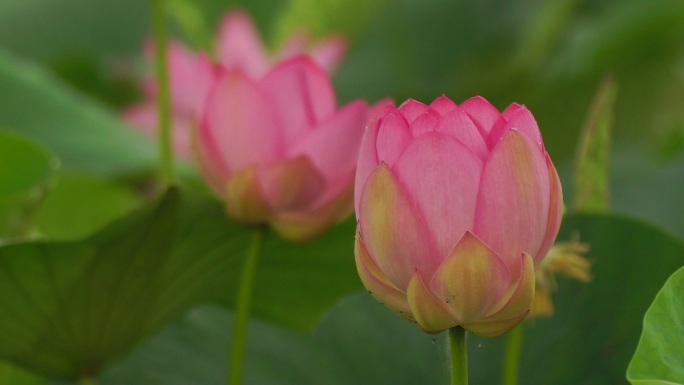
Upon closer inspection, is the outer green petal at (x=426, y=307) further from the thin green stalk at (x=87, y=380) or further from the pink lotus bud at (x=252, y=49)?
the pink lotus bud at (x=252, y=49)

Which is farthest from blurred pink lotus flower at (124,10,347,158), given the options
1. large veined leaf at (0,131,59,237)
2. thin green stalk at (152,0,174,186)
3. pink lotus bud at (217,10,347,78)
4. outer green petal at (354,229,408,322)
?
outer green petal at (354,229,408,322)

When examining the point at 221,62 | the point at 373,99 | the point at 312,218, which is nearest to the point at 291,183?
the point at 312,218

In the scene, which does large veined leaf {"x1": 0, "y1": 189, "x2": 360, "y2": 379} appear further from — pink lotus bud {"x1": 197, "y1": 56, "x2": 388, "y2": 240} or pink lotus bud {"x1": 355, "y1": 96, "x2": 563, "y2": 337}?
pink lotus bud {"x1": 355, "y1": 96, "x2": 563, "y2": 337}

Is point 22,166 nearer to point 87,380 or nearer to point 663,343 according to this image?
point 87,380

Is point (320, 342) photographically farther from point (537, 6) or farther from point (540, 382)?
point (537, 6)

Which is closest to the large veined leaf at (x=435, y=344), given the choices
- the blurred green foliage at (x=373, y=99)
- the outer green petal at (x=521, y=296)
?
the blurred green foliage at (x=373, y=99)

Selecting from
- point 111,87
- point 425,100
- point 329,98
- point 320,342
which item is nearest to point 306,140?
point 329,98
